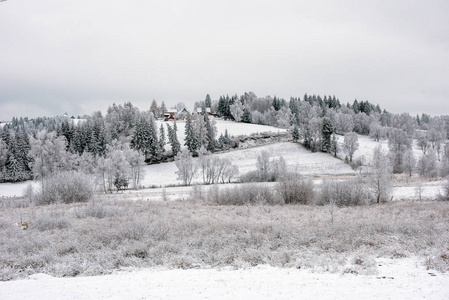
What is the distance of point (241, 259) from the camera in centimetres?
930

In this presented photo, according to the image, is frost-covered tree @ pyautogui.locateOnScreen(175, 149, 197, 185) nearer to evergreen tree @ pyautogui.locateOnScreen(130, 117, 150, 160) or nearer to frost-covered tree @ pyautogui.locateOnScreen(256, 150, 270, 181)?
frost-covered tree @ pyautogui.locateOnScreen(256, 150, 270, 181)

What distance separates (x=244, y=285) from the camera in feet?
23.6

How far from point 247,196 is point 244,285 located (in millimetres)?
21870

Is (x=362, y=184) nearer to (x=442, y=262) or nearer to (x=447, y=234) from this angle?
(x=447, y=234)

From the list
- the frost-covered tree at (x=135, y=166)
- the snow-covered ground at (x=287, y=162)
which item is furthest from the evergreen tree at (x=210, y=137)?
the frost-covered tree at (x=135, y=166)

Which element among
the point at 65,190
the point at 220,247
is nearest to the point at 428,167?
the point at 220,247

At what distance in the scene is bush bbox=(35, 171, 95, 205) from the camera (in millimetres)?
30406

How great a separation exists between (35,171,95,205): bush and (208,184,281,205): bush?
15154mm

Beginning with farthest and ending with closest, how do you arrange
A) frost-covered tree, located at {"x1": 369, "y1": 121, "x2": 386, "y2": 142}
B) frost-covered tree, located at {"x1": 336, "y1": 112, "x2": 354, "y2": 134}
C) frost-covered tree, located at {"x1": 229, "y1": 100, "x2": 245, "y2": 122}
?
frost-covered tree, located at {"x1": 229, "y1": 100, "x2": 245, "y2": 122} → frost-covered tree, located at {"x1": 336, "y1": 112, "x2": 354, "y2": 134} → frost-covered tree, located at {"x1": 369, "y1": 121, "x2": 386, "y2": 142}

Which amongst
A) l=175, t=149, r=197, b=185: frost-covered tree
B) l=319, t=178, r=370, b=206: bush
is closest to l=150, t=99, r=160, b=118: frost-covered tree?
l=175, t=149, r=197, b=185: frost-covered tree

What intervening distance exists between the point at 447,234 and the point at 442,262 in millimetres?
3990

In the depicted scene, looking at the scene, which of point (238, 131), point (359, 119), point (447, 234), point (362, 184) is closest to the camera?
point (447, 234)

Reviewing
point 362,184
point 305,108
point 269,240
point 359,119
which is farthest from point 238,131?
point 269,240

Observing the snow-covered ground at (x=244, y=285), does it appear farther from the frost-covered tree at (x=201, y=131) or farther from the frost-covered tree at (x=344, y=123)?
the frost-covered tree at (x=344, y=123)
